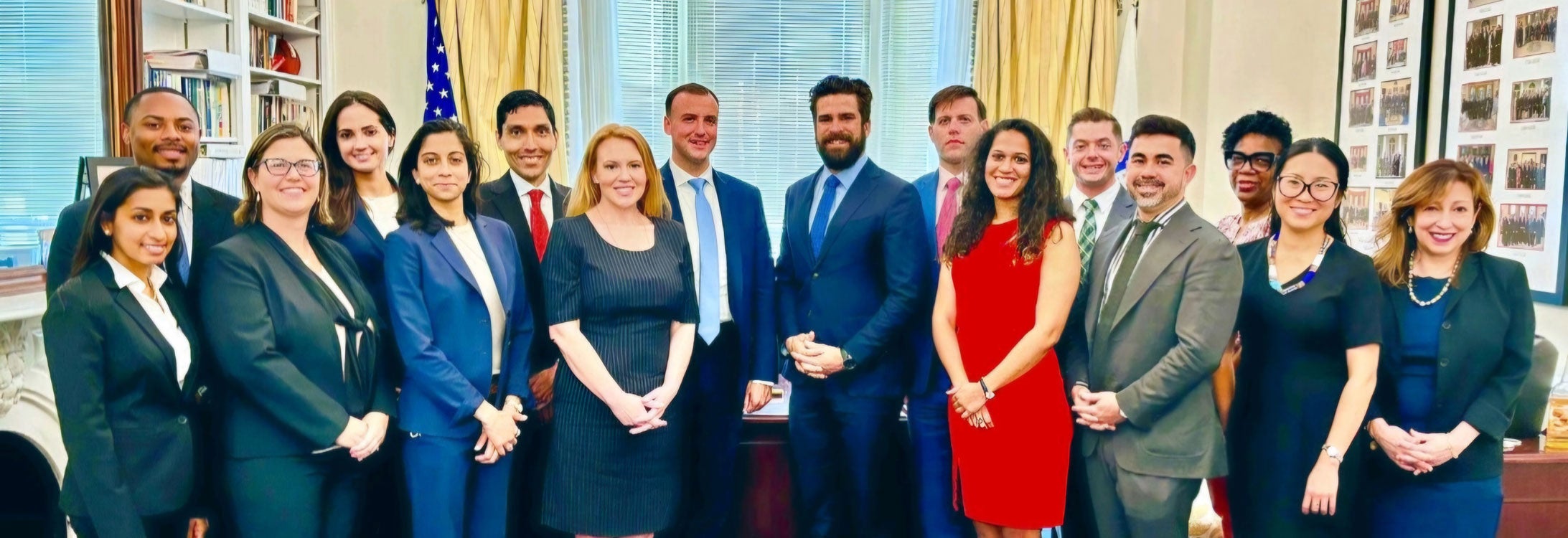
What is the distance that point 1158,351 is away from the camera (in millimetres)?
2291

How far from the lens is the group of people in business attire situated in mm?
2125

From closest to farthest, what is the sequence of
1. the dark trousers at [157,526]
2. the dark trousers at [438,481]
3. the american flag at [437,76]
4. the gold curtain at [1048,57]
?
the dark trousers at [157,526], the dark trousers at [438,481], the american flag at [437,76], the gold curtain at [1048,57]

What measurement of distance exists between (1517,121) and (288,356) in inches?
159

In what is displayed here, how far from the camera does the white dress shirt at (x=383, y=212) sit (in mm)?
2609

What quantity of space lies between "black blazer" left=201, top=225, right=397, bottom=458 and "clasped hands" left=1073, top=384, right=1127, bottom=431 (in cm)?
174

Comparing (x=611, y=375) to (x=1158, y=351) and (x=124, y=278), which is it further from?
(x=1158, y=351)

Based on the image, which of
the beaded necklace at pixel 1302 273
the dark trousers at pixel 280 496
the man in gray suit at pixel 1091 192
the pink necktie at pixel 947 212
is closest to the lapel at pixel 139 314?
the dark trousers at pixel 280 496

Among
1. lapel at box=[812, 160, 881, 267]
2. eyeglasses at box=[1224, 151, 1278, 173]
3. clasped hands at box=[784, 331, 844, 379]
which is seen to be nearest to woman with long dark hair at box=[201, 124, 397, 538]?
clasped hands at box=[784, 331, 844, 379]

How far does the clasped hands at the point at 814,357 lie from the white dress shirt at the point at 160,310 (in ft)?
4.93

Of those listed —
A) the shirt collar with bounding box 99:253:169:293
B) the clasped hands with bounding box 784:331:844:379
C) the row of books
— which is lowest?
the clasped hands with bounding box 784:331:844:379

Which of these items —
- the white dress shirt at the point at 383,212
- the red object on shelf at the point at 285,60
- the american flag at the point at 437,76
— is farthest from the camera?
the american flag at the point at 437,76

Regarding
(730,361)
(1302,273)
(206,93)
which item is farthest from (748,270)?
(206,93)

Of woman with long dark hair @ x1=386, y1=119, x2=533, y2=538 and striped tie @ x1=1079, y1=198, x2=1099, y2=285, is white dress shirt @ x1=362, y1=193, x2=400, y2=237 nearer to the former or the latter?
woman with long dark hair @ x1=386, y1=119, x2=533, y2=538

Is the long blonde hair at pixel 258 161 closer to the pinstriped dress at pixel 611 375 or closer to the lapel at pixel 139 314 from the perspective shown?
the lapel at pixel 139 314
